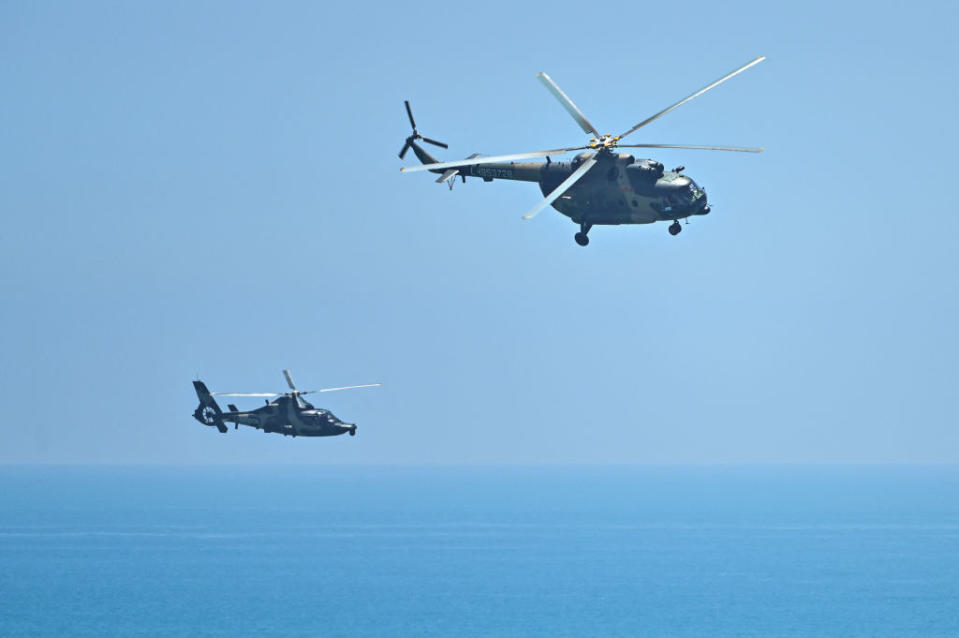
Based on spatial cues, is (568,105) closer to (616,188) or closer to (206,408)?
(616,188)

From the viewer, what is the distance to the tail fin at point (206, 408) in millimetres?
87275

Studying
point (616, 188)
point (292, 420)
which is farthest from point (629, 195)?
point (292, 420)

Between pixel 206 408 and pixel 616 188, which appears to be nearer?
pixel 616 188

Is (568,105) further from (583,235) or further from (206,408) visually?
(206,408)

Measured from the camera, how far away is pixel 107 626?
19625 cm

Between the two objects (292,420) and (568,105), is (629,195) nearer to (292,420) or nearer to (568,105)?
(568,105)

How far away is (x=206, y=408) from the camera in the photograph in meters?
89.2

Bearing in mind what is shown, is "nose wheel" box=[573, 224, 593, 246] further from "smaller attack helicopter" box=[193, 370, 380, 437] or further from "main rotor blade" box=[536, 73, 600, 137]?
"smaller attack helicopter" box=[193, 370, 380, 437]

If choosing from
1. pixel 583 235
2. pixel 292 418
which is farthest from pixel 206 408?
pixel 583 235

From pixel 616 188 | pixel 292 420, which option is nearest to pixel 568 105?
pixel 616 188

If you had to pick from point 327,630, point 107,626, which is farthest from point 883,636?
point 107,626

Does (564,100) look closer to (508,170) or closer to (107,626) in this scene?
(508,170)

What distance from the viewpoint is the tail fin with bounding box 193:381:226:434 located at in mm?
87275

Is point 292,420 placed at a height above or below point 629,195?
below
